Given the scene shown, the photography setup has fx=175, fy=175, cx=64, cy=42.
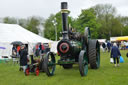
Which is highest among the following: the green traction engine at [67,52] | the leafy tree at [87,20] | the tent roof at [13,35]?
the leafy tree at [87,20]

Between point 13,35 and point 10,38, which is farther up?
point 13,35

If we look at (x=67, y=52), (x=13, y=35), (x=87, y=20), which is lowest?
(x=67, y=52)

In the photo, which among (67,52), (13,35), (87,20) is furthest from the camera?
(87,20)

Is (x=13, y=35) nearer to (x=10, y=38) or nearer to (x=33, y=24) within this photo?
(x=10, y=38)

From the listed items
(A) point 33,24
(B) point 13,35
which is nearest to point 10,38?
(B) point 13,35

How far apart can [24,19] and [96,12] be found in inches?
954

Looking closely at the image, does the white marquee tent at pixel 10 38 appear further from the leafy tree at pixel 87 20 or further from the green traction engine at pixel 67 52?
the leafy tree at pixel 87 20

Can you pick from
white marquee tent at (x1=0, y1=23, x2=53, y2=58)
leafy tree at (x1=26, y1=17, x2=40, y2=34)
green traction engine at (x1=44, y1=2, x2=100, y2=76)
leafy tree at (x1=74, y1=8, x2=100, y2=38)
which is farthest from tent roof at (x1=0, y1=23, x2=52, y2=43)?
leafy tree at (x1=26, y1=17, x2=40, y2=34)

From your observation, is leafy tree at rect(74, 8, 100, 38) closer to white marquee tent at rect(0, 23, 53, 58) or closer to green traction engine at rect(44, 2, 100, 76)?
white marquee tent at rect(0, 23, 53, 58)

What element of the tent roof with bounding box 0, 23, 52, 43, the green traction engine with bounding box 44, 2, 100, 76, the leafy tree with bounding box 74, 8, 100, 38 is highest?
the leafy tree with bounding box 74, 8, 100, 38

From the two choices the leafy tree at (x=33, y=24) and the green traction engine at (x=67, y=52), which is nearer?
the green traction engine at (x=67, y=52)

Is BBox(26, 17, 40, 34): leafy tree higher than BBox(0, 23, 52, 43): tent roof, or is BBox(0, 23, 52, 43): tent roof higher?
BBox(26, 17, 40, 34): leafy tree

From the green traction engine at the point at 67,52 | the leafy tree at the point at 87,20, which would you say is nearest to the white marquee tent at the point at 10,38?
the green traction engine at the point at 67,52

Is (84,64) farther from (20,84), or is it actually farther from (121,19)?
(121,19)
